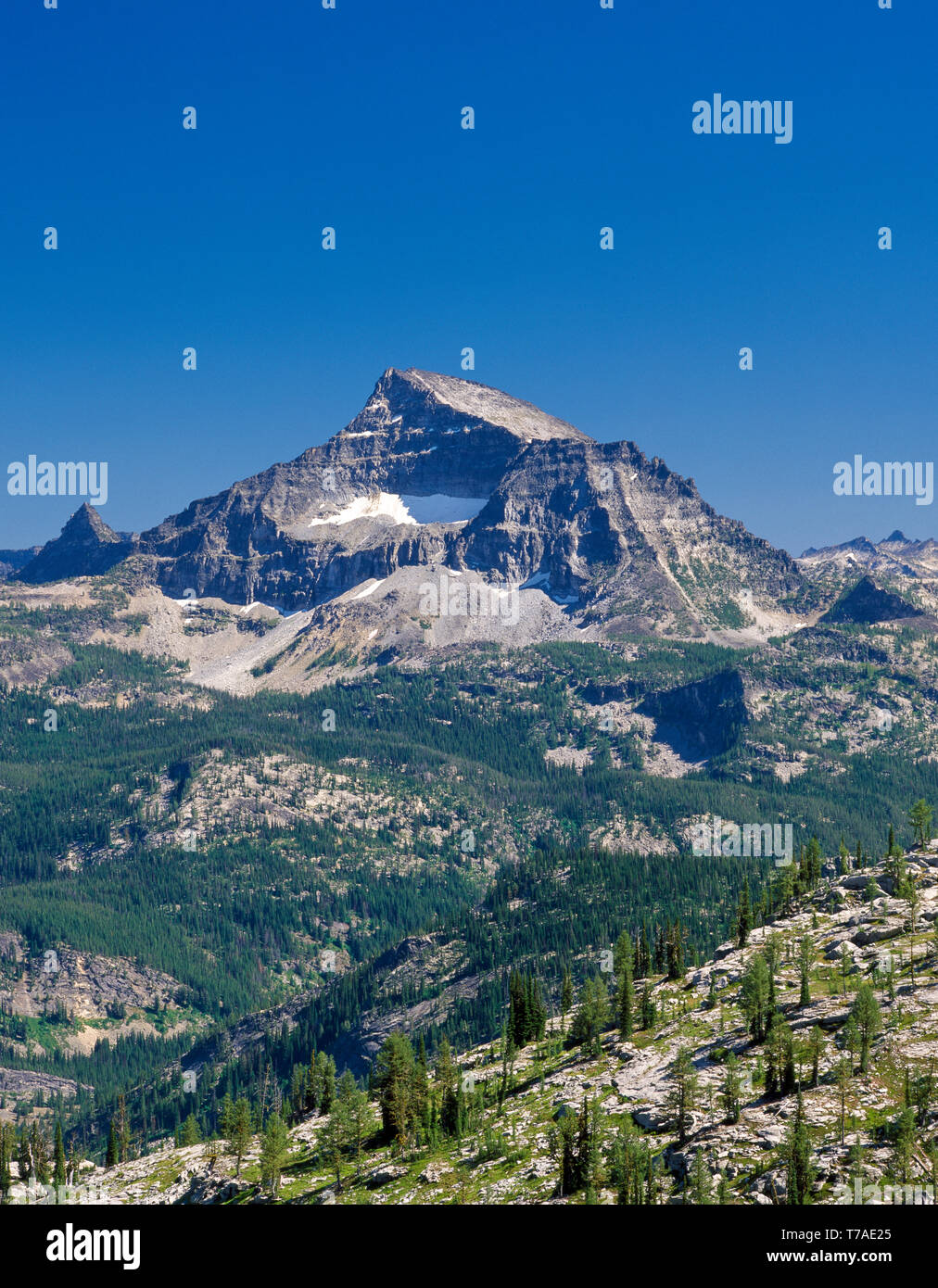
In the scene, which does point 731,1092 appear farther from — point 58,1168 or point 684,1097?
point 58,1168

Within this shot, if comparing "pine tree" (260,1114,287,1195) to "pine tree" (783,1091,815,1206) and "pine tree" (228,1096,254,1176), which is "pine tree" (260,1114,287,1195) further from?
"pine tree" (783,1091,815,1206)

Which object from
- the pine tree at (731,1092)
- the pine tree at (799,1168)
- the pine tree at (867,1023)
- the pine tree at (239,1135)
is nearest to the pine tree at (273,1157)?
the pine tree at (239,1135)

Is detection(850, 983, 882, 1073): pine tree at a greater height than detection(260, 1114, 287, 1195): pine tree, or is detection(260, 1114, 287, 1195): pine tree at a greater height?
detection(850, 983, 882, 1073): pine tree

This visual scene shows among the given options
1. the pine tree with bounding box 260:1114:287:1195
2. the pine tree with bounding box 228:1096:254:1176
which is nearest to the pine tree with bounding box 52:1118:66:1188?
the pine tree with bounding box 228:1096:254:1176

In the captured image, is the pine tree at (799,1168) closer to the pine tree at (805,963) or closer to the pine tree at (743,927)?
the pine tree at (805,963)

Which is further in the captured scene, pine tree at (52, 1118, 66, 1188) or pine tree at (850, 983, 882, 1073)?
pine tree at (52, 1118, 66, 1188)

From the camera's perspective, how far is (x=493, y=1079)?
155750mm

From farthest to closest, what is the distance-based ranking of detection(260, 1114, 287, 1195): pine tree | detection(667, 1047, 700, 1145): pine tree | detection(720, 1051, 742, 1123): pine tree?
1. detection(260, 1114, 287, 1195): pine tree
2. detection(667, 1047, 700, 1145): pine tree
3. detection(720, 1051, 742, 1123): pine tree

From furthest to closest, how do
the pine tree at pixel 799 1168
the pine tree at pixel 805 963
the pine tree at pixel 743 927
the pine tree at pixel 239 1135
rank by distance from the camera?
the pine tree at pixel 743 927
the pine tree at pixel 239 1135
the pine tree at pixel 805 963
the pine tree at pixel 799 1168

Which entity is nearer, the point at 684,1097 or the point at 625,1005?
the point at 684,1097

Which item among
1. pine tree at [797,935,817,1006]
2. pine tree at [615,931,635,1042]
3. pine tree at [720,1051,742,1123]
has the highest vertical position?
pine tree at [797,935,817,1006]

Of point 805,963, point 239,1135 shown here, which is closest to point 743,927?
point 805,963
